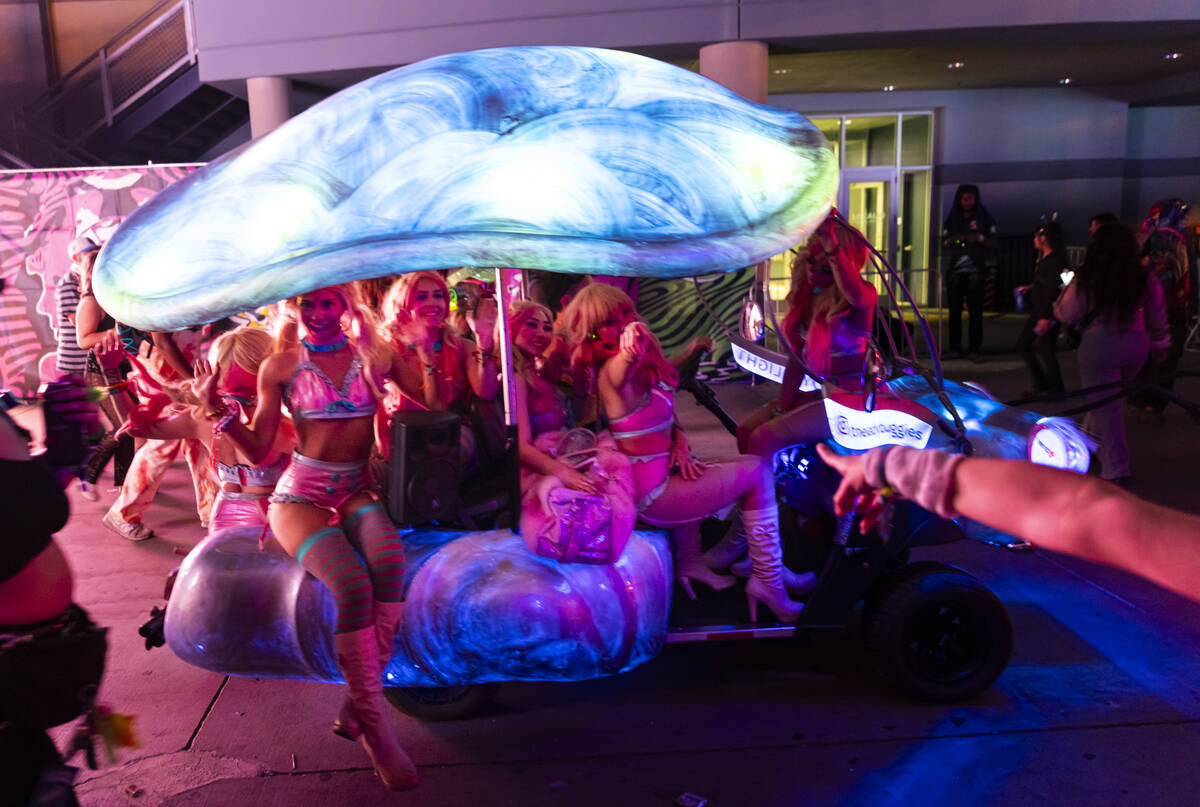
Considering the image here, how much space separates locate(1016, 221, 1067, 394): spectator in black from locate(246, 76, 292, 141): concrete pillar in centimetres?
857

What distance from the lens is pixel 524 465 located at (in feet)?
10.8

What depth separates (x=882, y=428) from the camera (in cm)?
324

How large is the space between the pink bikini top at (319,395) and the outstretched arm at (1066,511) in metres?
2.02

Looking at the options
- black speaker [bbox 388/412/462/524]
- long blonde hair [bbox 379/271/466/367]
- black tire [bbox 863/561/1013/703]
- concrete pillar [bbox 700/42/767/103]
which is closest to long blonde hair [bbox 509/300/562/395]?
long blonde hair [bbox 379/271/466/367]

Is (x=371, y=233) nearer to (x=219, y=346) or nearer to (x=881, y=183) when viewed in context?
(x=219, y=346)

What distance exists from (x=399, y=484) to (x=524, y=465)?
1.70ft

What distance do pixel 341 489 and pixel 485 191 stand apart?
4.02 ft

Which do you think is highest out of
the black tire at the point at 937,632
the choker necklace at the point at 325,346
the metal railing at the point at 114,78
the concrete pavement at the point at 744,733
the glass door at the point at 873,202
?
the metal railing at the point at 114,78

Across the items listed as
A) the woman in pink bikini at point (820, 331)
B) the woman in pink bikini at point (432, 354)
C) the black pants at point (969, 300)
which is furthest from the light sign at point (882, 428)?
the black pants at point (969, 300)

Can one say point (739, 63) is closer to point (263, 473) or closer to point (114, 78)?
point (263, 473)

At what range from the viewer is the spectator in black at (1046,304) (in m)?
7.93

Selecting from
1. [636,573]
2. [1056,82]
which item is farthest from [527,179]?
[1056,82]

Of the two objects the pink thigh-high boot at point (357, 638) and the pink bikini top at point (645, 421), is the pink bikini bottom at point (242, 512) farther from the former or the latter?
the pink bikini top at point (645, 421)

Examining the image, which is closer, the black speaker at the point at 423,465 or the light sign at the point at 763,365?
the black speaker at the point at 423,465
